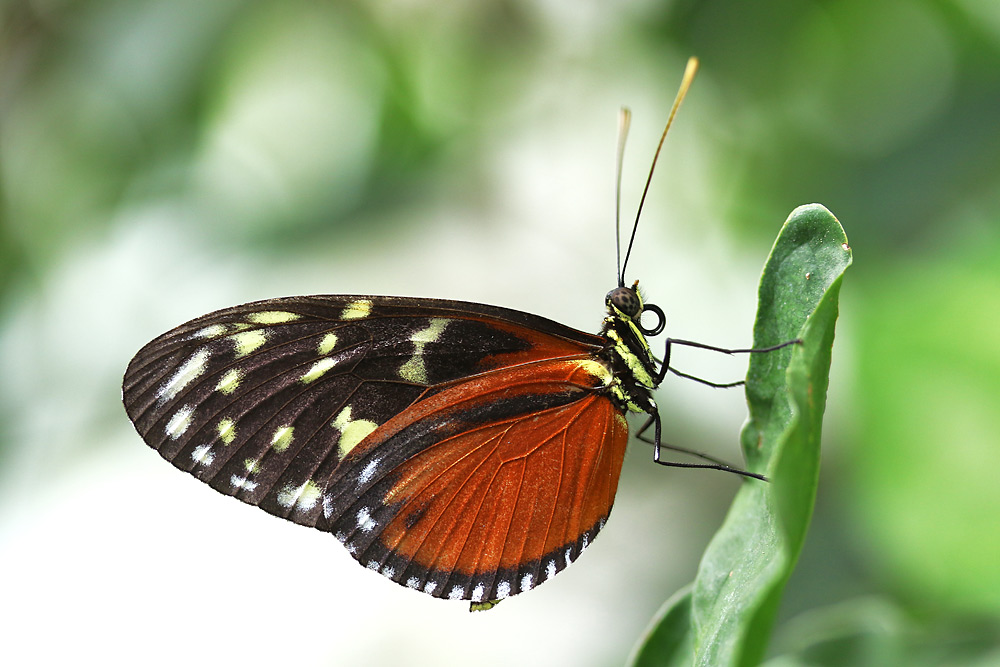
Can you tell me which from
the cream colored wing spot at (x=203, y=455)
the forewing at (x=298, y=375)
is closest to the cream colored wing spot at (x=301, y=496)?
the forewing at (x=298, y=375)

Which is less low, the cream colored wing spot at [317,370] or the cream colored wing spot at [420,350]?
the cream colored wing spot at [420,350]

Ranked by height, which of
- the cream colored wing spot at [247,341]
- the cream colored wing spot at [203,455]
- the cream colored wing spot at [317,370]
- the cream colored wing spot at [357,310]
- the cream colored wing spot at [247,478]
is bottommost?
the cream colored wing spot at [247,478]

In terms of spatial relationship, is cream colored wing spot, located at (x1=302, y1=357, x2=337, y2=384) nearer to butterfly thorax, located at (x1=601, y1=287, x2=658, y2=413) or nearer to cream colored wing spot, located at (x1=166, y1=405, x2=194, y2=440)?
cream colored wing spot, located at (x1=166, y1=405, x2=194, y2=440)

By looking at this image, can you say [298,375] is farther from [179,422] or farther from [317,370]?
[179,422]

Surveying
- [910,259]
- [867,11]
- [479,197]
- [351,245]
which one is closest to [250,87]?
[351,245]

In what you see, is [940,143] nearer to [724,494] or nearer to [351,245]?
[724,494]

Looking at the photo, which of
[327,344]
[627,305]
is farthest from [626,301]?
[327,344]

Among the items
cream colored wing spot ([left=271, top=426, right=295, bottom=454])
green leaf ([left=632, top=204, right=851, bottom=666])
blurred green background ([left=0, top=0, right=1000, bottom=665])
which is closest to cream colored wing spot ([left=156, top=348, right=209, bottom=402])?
cream colored wing spot ([left=271, top=426, right=295, bottom=454])

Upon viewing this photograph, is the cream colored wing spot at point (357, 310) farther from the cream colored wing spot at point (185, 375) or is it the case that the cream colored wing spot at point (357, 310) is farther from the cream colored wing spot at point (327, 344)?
the cream colored wing spot at point (185, 375)
